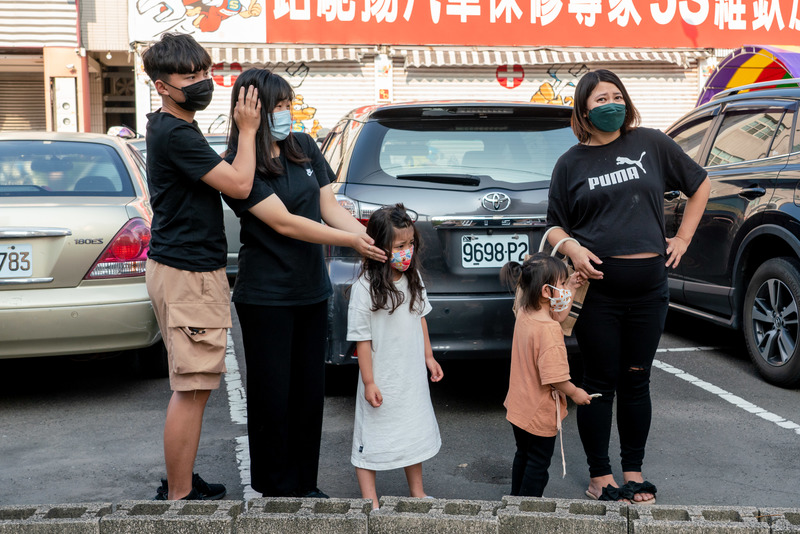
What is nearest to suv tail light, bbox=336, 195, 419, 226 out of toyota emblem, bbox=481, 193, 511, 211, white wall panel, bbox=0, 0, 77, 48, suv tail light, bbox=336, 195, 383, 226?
suv tail light, bbox=336, 195, 383, 226

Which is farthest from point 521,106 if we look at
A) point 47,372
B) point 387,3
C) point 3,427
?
point 387,3

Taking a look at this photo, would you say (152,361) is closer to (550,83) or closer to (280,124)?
(280,124)

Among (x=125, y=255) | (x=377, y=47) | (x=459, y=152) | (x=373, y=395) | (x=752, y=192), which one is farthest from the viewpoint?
(x=377, y=47)

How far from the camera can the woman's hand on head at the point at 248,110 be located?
295cm

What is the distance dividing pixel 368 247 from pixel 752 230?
316cm

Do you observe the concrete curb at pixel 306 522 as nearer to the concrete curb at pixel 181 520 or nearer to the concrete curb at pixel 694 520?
the concrete curb at pixel 181 520

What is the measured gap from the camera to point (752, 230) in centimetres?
517

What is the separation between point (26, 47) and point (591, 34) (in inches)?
460

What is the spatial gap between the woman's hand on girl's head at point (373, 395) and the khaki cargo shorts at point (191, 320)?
0.55 meters

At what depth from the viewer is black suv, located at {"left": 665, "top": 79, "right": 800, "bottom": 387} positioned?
496 centimetres

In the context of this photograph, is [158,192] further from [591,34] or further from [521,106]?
[591,34]

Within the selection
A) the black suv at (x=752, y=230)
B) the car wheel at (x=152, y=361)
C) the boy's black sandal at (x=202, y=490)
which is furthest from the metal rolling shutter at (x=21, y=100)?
the boy's black sandal at (x=202, y=490)

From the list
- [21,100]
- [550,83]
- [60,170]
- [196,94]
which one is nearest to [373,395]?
[196,94]

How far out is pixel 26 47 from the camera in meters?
16.8
